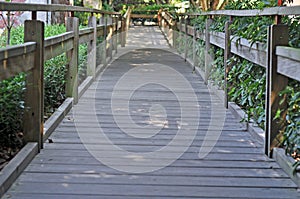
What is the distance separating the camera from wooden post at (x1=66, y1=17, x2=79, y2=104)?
594cm

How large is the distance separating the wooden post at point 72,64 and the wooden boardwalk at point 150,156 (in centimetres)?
18

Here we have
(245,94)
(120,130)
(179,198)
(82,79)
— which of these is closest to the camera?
(179,198)

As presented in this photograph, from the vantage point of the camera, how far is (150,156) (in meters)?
4.00

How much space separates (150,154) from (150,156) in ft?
0.22

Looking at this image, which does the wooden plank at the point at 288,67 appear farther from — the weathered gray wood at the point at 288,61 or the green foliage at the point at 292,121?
the green foliage at the point at 292,121

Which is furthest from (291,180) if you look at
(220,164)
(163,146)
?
(163,146)

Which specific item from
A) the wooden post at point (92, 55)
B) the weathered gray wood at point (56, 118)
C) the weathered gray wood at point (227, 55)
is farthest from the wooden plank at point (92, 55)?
the weathered gray wood at point (227, 55)

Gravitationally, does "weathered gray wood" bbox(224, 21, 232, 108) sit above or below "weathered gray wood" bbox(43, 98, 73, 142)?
above

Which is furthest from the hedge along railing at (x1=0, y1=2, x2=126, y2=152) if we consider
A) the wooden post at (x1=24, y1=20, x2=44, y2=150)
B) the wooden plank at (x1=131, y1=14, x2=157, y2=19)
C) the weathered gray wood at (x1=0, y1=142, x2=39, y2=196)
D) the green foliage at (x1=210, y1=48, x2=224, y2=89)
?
the wooden plank at (x1=131, y1=14, x2=157, y2=19)

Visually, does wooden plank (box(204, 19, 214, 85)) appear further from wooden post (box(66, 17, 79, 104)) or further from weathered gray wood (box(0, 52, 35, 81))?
weathered gray wood (box(0, 52, 35, 81))

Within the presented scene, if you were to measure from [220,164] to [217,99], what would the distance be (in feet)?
10.00

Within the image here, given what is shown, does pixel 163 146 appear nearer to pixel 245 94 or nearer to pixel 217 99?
pixel 245 94

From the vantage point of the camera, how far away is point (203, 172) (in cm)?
360

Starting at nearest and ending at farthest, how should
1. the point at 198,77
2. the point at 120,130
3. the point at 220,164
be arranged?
the point at 220,164
the point at 120,130
the point at 198,77
